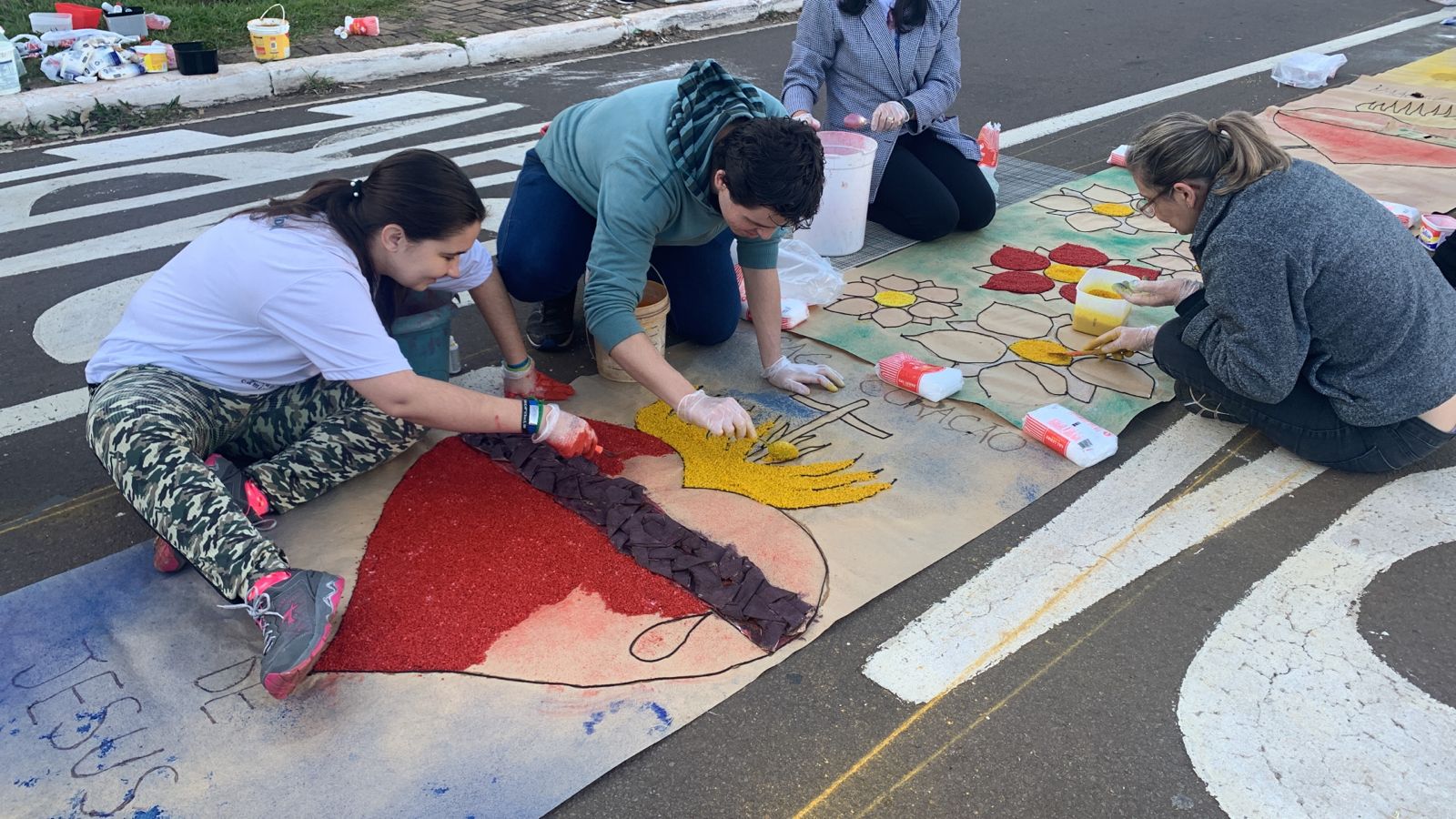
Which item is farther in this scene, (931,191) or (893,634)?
(931,191)

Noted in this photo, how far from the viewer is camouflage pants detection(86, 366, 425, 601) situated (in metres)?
2.13

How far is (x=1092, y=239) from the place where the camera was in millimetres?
4312

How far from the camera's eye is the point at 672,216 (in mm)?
2715

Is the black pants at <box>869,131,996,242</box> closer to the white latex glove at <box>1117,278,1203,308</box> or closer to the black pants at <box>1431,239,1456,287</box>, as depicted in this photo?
the white latex glove at <box>1117,278,1203,308</box>

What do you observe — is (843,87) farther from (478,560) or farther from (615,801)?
(615,801)

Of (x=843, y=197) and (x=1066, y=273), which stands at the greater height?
(x=843, y=197)

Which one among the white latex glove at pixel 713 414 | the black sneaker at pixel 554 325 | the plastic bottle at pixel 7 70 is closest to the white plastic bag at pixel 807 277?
the black sneaker at pixel 554 325

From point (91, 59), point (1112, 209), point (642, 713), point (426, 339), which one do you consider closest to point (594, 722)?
point (642, 713)

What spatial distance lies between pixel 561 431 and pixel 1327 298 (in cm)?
188

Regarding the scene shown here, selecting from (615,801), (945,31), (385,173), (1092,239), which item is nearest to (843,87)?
(945,31)

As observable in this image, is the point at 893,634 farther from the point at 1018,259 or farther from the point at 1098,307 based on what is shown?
the point at 1018,259

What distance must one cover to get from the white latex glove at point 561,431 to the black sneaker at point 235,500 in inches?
26.6

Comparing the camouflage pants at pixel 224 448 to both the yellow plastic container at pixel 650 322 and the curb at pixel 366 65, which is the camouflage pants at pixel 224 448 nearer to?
the yellow plastic container at pixel 650 322

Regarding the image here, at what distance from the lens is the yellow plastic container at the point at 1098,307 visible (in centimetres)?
341
